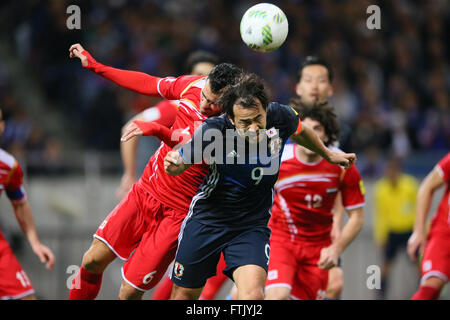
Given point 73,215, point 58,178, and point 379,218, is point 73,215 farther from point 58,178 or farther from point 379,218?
point 379,218

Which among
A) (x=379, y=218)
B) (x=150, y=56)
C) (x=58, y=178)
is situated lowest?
(x=379, y=218)

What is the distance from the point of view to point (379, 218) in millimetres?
10562

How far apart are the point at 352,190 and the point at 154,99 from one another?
579 cm

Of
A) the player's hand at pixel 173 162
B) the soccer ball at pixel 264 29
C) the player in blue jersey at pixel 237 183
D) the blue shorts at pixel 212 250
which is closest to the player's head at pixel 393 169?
the soccer ball at pixel 264 29

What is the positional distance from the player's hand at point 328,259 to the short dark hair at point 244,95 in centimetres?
172

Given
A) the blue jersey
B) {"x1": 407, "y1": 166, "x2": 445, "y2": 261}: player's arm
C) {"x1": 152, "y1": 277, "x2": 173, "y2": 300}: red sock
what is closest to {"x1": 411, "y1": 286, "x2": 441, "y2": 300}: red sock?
{"x1": 407, "y1": 166, "x2": 445, "y2": 261}: player's arm

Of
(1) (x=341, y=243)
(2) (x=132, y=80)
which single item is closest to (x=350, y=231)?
(1) (x=341, y=243)

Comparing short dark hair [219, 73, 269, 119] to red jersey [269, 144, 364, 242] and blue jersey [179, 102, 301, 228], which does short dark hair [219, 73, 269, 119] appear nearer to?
blue jersey [179, 102, 301, 228]

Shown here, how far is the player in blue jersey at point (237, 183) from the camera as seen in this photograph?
4.64 meters

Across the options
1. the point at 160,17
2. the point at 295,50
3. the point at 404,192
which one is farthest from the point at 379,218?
the point at 160,17

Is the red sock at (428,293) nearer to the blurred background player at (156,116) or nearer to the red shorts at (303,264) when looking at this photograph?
the red shorts at (303,264)

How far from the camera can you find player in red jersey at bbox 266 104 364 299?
602 cm

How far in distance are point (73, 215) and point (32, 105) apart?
3.20 metres

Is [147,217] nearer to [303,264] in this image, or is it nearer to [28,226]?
[28,226]
